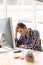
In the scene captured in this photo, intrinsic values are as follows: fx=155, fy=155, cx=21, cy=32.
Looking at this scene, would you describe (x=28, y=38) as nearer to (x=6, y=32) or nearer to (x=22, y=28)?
(x=22, y=28)

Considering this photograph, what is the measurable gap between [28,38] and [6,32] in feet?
2.86

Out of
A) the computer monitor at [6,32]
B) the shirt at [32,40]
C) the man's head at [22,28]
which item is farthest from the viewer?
the man's head at [22,28]

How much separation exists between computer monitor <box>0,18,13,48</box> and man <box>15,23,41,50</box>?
2.61 ft

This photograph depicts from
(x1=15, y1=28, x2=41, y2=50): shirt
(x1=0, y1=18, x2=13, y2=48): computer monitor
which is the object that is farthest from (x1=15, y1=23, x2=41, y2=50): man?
(x1=0, y1=18, x2=13, y2=48): computer monitor

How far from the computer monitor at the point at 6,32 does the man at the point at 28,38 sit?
2.61 feet

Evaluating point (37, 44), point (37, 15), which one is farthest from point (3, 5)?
point (37, 44)

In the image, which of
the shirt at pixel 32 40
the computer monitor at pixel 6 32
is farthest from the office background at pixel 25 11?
the computer monitor at pixel 6 32

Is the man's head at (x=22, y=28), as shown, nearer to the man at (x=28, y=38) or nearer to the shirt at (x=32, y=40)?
the man at (x=28, y=38)

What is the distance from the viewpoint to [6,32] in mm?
2273

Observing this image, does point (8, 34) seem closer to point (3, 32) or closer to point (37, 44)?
point (3, 32)

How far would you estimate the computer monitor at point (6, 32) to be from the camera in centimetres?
223

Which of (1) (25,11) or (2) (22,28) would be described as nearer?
(2) (22,28)

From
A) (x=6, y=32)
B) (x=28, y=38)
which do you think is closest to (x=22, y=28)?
(x=28, y=38)

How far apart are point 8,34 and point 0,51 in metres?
0.31
